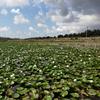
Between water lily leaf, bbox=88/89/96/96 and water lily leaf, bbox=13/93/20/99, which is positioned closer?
water lily leaf, bbox=13/93/20/99

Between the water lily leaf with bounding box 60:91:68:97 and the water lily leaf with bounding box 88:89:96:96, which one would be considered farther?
the water lily leaf with bounding box 88:89:96:96

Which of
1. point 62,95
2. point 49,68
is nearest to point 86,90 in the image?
point 62,95

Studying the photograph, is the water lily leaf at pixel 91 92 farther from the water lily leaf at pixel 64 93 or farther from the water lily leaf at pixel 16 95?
the water lily leaf at pixel 16 95

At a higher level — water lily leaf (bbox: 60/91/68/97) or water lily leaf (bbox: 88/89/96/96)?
water lily leaf (bbox: 60/91/68/97)

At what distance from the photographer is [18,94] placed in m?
5.79

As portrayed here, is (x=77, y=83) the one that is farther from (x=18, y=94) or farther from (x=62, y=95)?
(x=18, y=94)

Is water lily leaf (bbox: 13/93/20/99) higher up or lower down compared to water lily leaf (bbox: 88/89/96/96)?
higher up

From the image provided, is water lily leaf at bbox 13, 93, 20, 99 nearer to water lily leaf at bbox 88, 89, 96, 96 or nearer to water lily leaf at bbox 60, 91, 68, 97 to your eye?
water lily leaf at bbox 60, 91, 68, 97

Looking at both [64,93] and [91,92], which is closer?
[64,93]

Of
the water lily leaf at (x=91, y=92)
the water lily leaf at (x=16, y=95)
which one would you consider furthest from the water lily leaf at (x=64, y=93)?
the water lily leaf at (x=16, y=95)

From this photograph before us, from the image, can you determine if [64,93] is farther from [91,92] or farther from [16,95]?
[16,95]

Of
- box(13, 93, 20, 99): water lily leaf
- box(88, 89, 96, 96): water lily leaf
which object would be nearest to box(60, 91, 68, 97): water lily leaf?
box(88, 89, 96, 96): water lily leaf

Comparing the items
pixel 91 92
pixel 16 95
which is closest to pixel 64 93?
pixel 91 92

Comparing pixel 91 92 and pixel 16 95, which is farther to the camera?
pixel 91 92
